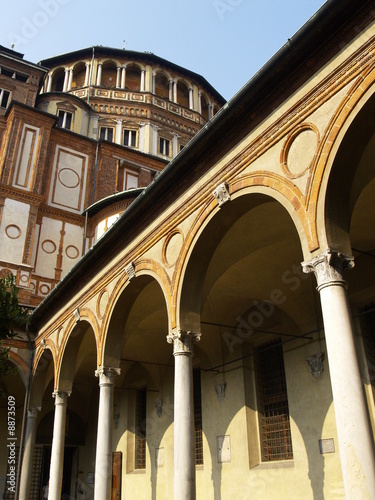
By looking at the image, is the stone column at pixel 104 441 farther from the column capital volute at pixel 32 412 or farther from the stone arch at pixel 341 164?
the stone arch at pixel 341 164

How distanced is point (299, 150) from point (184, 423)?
4423mm

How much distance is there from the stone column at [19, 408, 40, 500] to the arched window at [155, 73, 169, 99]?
19.1 metres

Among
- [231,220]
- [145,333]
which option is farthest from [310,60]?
[145,333]

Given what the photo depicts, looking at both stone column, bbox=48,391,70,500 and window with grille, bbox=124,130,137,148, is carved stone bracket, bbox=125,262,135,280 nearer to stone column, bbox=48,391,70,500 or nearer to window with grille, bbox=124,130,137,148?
stone column, bbox=48,391,70,500

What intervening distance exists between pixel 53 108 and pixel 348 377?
73.3 feet

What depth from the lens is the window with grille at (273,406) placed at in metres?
10.7

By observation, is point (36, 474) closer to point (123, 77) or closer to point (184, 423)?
point (184, 423)

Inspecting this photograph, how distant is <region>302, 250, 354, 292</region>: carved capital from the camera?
18.6 feet

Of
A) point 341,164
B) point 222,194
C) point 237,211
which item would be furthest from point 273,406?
point 341,164

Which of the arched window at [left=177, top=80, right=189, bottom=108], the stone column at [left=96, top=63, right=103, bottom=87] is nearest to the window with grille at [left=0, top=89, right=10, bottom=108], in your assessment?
the stone column at [left=96, top=63, right=103, bottom=87]

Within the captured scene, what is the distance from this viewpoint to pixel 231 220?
26.2 ft

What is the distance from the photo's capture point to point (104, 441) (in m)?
10.2

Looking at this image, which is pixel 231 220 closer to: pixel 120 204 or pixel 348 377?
pixel 348 377

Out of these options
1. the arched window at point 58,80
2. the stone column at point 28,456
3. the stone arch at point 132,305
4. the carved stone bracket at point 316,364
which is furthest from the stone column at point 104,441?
the arched window at point 58,80
